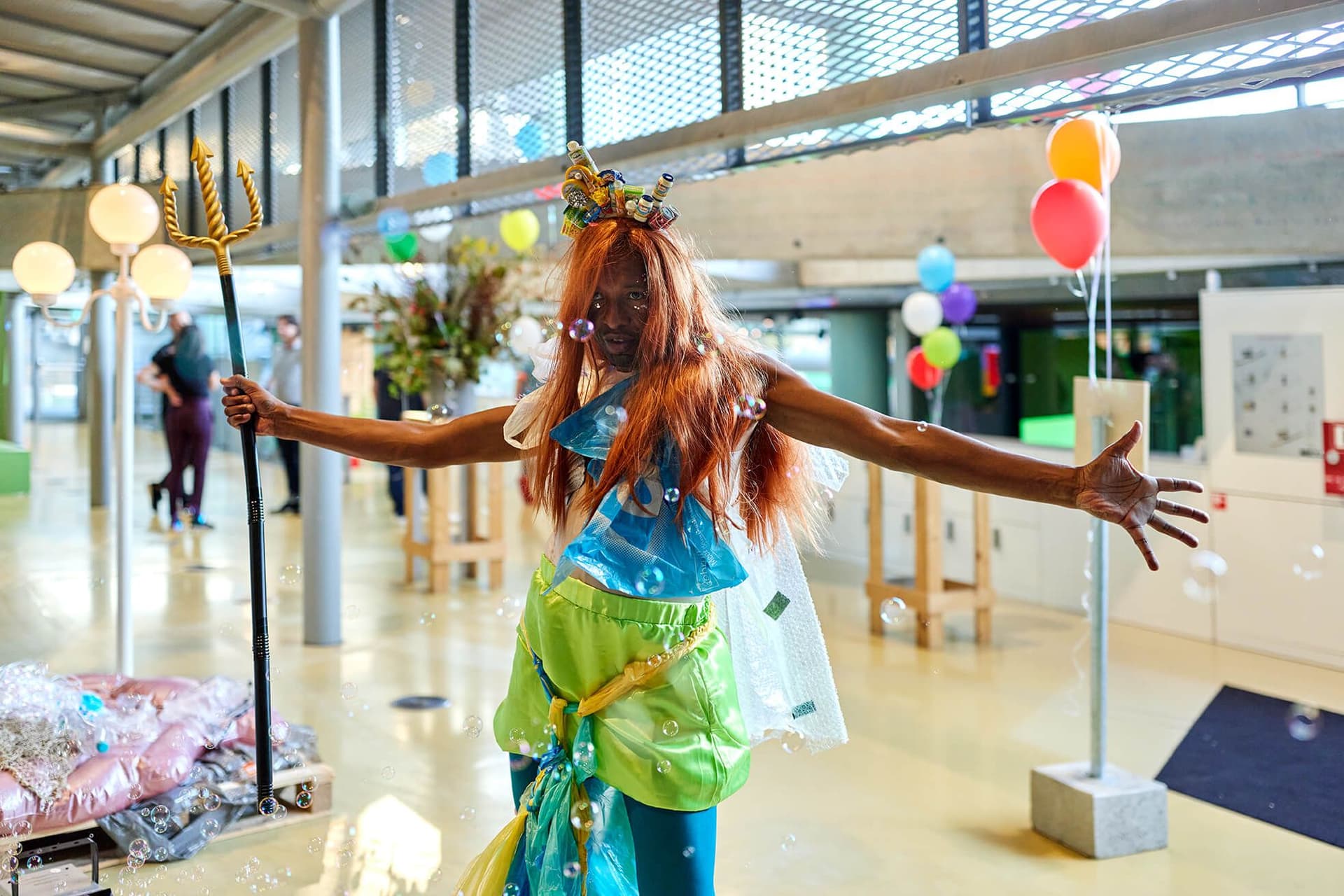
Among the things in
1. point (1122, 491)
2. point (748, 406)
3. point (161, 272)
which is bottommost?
point (1122, 491)

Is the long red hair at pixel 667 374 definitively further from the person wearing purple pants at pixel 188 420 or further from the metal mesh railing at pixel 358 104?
the person wearing purple pants at pixel 188 420

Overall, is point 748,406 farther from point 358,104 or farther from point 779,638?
point 358,104

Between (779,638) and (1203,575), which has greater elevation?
(779,638)

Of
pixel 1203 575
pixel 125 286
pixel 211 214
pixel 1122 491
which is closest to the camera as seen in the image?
pixel 1122 491

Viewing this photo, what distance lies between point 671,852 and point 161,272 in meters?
3.09

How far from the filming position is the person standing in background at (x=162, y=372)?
7438 mm

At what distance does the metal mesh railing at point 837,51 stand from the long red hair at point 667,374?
1.63m

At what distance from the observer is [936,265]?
5.66 metres

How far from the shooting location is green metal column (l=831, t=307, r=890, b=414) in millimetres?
9078

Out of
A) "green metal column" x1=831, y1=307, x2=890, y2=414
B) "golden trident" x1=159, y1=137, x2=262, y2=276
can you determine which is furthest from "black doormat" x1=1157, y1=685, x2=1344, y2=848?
"green metal column" x1=831, y1=307, x2=890, y2=414

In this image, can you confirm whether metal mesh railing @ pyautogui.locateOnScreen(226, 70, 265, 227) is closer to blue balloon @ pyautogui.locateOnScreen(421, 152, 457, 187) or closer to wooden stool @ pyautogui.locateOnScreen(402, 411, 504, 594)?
blue balloon @ pyautogui.locateOnScreen(421, 152, 457, 187)

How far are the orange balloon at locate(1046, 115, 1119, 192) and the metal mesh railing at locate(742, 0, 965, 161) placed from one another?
46 centimetres

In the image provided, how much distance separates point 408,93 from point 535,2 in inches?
42.3

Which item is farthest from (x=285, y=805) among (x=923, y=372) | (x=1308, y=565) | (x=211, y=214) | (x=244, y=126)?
(x=923, y=372)
